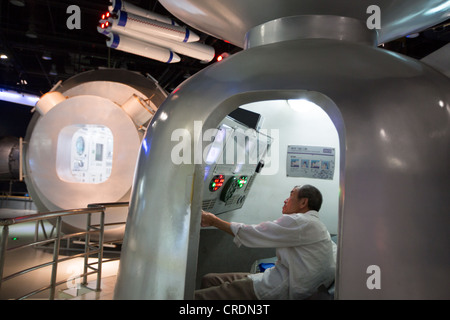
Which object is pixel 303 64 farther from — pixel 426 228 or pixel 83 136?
pixel 83 136

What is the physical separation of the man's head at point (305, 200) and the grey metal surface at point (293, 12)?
3.51 ft

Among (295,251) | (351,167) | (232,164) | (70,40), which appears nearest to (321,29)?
(351,167)

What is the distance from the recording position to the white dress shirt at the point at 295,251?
1.98 meters

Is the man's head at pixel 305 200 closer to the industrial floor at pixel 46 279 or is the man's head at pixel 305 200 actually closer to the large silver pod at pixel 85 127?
the industrial floor at pixel 46 279

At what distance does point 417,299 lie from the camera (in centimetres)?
125

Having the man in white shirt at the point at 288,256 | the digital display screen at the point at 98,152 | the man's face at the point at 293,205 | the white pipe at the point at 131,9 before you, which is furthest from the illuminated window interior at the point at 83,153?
the man in white shirt at the point at 288,256

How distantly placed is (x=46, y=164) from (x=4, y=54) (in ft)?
16.3

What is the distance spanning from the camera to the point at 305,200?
2258 mm

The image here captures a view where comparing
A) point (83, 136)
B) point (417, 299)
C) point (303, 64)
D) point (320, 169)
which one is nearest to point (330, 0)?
point (303, 64)

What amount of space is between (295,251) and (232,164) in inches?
66.3

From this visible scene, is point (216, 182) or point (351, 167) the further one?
point (216, 182)

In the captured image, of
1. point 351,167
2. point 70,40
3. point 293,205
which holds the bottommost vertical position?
point 293,205

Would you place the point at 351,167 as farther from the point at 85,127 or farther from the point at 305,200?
the point at 85,127

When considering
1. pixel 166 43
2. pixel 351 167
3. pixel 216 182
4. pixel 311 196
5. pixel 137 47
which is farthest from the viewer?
pixel 166 43
